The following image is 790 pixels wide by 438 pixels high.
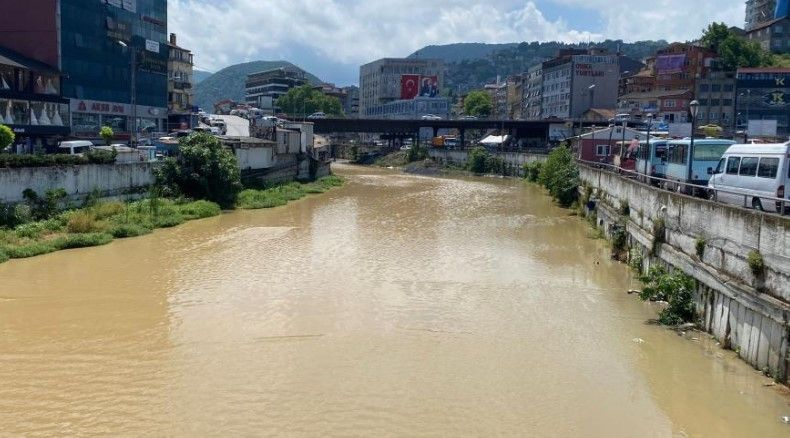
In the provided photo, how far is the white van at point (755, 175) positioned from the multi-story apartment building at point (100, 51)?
129ft

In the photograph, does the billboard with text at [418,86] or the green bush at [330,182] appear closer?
the green bush at [330,182]

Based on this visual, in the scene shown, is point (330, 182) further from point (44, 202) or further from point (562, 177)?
point (44, 202)

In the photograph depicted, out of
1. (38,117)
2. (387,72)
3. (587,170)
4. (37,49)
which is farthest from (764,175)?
(387,72)

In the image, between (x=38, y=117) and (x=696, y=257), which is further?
(x=38, y=117)

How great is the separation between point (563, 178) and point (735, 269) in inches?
1414

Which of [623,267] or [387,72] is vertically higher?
[387,72]

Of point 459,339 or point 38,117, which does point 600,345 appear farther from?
point 38,117

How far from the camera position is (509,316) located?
1912cm

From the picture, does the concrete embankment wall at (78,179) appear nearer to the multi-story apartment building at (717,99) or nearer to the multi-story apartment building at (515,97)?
the multi-story apartment building at (717,99)

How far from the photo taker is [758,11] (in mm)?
137625

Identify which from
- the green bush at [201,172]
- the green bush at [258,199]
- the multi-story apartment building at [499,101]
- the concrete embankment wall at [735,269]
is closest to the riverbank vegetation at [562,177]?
the green bush at [258,199]

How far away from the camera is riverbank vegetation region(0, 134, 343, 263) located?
27.9m

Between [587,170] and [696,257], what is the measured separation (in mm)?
27290

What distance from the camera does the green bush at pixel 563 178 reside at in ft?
163
